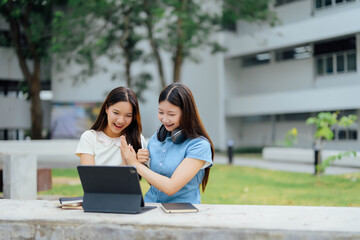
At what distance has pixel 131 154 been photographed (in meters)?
2.78

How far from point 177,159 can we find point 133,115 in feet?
2.54

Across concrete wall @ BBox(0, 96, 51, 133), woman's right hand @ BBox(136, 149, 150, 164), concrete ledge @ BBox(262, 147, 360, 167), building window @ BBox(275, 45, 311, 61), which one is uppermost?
building window @ BBox(275, 45, 311, 61)

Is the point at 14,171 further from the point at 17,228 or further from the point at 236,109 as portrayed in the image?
the point at 236,109

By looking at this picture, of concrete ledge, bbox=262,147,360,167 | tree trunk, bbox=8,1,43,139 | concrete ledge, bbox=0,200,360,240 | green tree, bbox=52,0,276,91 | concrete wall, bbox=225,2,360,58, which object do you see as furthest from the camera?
tree trunk, bbox=8,1,43,139

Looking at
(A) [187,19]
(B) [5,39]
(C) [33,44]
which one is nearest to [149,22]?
(A) [187,19]

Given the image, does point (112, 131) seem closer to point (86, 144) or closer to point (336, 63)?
point (86, 144)

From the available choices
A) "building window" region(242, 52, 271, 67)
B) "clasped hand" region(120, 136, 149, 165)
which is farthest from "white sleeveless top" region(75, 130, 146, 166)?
"building window" region(242, 52, 271, 67)

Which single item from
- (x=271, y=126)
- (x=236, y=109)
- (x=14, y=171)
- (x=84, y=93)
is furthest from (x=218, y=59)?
(x=14, y=171)

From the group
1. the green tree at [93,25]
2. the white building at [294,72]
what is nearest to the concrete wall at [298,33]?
the white building at [294,72]

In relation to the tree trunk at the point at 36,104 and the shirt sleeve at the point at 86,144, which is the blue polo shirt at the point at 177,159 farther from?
the tree trunk at the point at 36,104

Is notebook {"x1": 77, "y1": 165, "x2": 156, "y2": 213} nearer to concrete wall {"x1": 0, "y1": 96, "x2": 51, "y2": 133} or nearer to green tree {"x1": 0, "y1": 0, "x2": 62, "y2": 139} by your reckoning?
green tree {"x1": 0, "y1": 0, "x2": 62, "y2": 139}

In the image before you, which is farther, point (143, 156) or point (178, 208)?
point (143, 156)

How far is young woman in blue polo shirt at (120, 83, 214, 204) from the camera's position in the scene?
2734 mm

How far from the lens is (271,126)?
2167cm
